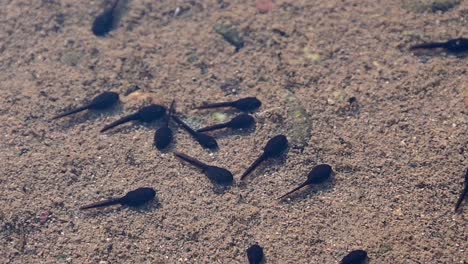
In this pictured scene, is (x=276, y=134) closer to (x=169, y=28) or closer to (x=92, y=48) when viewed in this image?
(x=169, y=28)

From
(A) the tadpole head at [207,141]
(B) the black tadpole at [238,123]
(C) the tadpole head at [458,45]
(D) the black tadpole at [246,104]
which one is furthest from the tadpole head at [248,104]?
(C) the tadpole head at [458,45]

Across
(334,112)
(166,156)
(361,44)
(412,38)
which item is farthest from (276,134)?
(412,38)

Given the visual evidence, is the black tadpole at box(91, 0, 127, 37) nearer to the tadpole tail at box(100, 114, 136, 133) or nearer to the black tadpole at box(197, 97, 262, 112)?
the tadpole tail at box(100, 114, 136, 133)

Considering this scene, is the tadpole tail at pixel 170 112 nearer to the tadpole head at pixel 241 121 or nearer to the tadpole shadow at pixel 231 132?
the tadpole shadow at pixel 231 132

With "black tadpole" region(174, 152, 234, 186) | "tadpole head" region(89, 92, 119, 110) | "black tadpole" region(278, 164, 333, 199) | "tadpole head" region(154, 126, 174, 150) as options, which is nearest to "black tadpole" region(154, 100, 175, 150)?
"tadpole head" region(154, 126, 174, 150)

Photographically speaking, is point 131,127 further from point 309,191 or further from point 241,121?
point 309,191

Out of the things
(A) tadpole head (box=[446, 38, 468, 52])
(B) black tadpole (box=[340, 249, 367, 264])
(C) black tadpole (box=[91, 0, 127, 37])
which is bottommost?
(B) black tadpole (box=[340, 249, 367, 264])

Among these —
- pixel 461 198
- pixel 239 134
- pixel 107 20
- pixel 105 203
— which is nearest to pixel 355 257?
pixel 461 198
